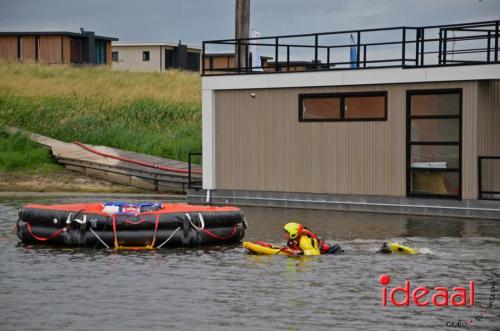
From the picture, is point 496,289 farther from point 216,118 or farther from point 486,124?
point 216,118

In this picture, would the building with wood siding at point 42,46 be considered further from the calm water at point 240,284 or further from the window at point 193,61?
the calm water at point 240,284

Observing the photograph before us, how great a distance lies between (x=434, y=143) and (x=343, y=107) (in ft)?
10.1

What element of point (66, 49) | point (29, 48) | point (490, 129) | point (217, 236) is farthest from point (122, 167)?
point (29, 48)

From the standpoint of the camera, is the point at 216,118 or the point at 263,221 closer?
the point at 263,221

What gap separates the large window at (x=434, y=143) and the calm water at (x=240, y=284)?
4.07m

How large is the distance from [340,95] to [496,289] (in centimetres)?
1452

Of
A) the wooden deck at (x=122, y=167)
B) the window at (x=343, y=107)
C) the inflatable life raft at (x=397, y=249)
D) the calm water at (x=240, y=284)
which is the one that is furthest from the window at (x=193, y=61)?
the inflatable life raft at (x=397, y=249)

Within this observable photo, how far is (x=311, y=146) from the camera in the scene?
1289 inches

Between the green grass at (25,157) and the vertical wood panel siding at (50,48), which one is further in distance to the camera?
the vertical wood panel siding at (50,48)

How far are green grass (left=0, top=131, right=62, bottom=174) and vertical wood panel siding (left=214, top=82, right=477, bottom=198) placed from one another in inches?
354

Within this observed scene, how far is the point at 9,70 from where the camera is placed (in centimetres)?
5938

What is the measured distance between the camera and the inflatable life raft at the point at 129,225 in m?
22.9

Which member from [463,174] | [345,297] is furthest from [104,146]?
[345,297]

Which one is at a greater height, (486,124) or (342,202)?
(486,124)
